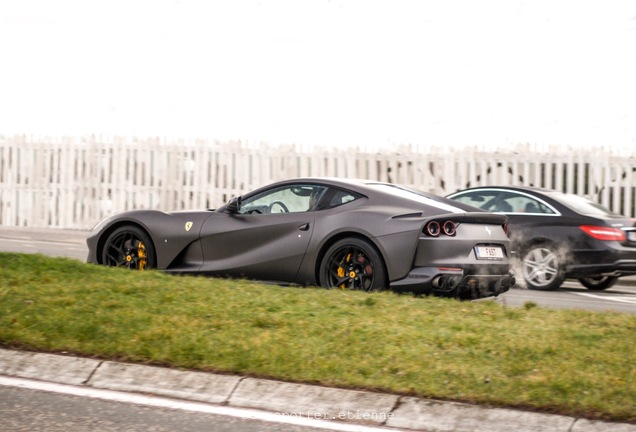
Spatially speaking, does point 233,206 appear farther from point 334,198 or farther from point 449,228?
point 449,228

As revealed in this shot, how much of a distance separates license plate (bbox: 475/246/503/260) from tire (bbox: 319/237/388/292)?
0.96m

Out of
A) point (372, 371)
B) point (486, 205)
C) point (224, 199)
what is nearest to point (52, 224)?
point (224, 199)

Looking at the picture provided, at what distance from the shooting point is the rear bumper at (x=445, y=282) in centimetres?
1058

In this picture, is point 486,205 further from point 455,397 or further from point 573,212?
point 455,397

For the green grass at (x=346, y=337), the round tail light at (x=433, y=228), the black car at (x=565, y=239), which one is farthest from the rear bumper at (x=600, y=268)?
the green grass at (x=346, y=337)

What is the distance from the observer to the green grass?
22.7 feet

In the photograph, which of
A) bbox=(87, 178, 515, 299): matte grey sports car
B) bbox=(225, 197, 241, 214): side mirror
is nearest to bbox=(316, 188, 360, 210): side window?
bbox=(87, 178, 515, 299): matte grey sports car

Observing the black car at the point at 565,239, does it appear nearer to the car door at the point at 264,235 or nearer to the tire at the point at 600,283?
the tire at the point at 600,283

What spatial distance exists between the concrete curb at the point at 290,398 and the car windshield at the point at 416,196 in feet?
14.3

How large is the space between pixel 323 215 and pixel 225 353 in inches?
156

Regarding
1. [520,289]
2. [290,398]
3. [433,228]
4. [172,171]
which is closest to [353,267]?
[433,228]

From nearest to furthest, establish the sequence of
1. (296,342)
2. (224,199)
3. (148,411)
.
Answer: (148,411)
(296,342)
(224,199)

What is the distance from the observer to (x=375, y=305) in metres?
9.41

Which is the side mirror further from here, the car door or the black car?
the black car
